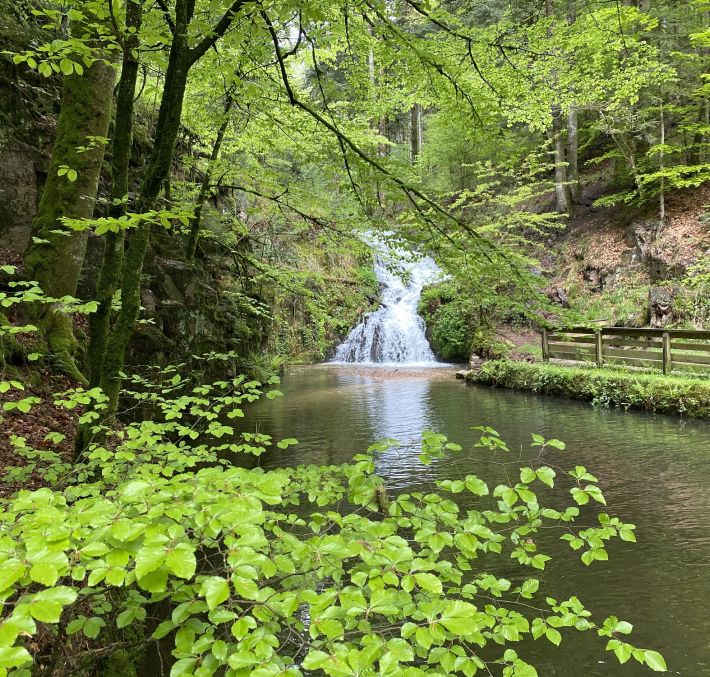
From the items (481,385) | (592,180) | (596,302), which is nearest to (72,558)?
(481,385)

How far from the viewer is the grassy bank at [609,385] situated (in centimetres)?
885

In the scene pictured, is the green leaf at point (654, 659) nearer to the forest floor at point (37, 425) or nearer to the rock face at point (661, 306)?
the forest floor at point (37, 425)

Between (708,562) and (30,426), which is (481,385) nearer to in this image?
(708,562)

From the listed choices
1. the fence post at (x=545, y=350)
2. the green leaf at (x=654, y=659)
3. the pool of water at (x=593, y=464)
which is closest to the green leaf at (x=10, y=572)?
the green leaf at (x=654, y=659)

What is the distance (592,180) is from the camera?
2131 cm

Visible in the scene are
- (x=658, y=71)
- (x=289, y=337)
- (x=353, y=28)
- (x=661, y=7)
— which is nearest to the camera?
(x=353, y=28)

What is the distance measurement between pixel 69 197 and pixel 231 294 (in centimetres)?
401

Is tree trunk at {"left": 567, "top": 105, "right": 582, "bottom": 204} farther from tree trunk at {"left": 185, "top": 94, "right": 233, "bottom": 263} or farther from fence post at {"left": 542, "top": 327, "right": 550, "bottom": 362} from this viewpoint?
tree trunk at {"left": 185, "top": 94, "right": 233, "bottom": 263}

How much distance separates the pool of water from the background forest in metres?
0.36

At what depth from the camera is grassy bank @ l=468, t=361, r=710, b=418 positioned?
8852mm

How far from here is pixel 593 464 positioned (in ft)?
21.5

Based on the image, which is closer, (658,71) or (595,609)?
(595,609)

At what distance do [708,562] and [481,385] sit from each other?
31.2ft

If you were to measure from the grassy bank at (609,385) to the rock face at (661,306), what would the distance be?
420 centimetres
